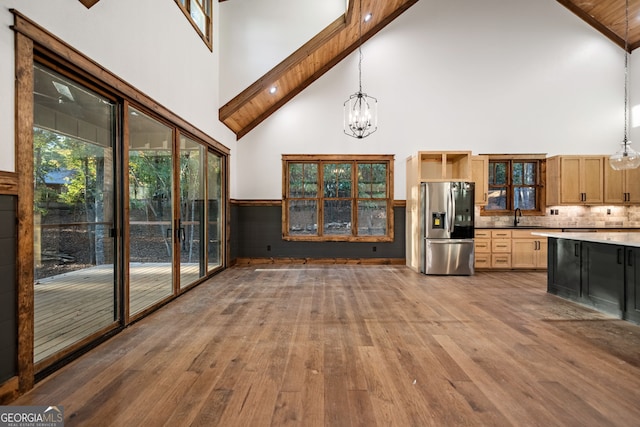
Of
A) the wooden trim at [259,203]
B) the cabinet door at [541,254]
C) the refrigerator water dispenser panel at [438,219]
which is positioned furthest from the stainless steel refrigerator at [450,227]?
the wooden trim at [259,203]

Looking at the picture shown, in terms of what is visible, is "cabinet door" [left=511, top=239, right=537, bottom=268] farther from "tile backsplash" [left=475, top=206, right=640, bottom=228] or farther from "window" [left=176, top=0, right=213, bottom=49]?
"window" [left=176, top=0, right=213, bottom=49]

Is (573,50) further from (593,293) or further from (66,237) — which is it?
(66,237)

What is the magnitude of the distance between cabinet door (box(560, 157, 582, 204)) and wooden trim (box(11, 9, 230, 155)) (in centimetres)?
694

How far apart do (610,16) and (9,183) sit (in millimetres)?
9560

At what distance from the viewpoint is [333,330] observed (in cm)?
305

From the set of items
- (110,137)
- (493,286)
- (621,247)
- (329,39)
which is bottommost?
(493,286)

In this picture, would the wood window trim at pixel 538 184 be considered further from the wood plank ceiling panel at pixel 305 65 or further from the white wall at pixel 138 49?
the white wall at pixel 138 49

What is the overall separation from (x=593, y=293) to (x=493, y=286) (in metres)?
1.33

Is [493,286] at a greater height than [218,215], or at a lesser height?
lesser

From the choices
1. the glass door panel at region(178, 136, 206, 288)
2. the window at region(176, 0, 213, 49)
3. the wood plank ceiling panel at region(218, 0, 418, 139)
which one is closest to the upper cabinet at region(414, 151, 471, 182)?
the wood plank ceiling panel at region(218, 0, 418, 139)

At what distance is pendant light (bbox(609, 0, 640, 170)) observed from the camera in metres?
4.16

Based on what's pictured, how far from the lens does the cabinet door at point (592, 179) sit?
618 centimetres

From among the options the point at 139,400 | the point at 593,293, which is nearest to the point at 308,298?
the point at 139,400

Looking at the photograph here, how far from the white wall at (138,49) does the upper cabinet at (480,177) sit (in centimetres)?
498
